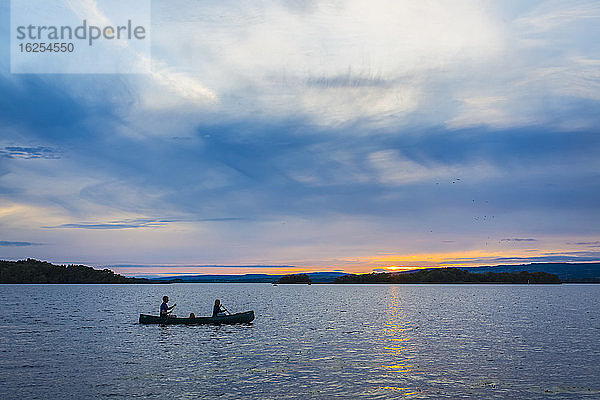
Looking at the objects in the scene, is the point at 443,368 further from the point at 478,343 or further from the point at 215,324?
the point at 215,324

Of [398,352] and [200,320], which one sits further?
[200,320]

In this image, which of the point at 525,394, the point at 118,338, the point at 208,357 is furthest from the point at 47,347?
the point at 525,394

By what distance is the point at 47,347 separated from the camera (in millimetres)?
46719

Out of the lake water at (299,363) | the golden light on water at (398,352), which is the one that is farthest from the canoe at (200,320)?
the golden light on water at (398,352)

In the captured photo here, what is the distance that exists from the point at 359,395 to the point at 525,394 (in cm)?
924

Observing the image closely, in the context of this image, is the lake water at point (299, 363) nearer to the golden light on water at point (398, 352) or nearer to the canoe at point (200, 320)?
the golden light on water at point (398, 352)

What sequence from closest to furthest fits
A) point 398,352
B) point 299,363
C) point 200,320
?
point 299,363 → point 398,352 → point 200,320

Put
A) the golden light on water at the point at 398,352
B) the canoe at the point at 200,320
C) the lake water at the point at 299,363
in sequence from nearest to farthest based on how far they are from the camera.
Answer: the lake water at the point at 299,363
the golden light on water at the point at 398,352
the canoe at the point at 200,320

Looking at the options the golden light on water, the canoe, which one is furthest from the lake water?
the canoe

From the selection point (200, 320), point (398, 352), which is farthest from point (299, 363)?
point (200, 320)

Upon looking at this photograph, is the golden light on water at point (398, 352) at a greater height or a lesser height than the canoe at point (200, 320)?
lesser

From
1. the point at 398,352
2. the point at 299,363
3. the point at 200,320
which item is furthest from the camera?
the point at 200,320

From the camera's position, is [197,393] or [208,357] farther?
[208,357]

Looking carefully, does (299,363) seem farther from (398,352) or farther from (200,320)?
(200,320)
